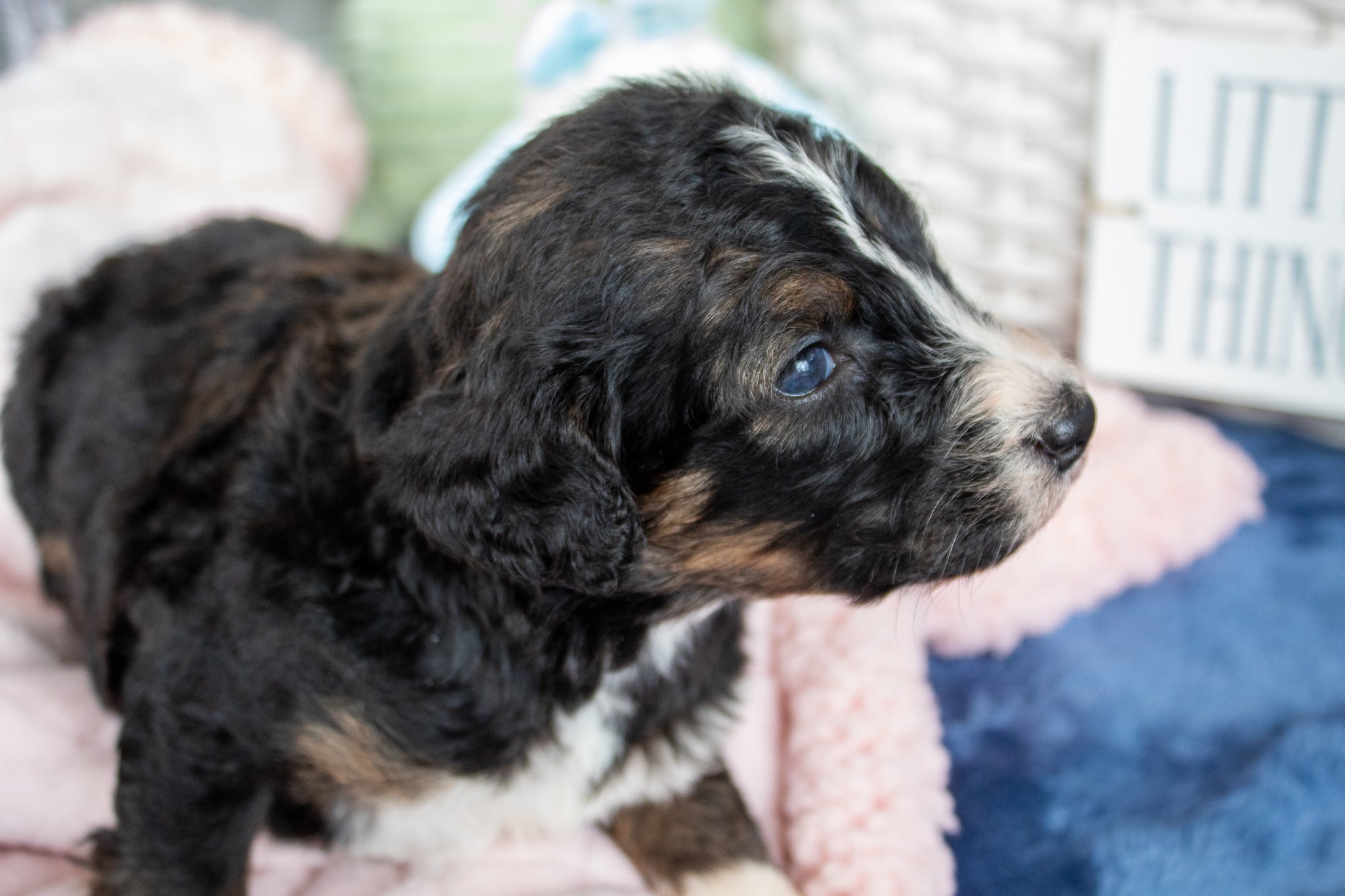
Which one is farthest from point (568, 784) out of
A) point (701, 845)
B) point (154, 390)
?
point (154, 390)

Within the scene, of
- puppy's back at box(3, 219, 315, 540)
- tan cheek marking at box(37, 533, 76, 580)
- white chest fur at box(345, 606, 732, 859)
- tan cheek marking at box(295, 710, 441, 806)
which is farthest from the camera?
tan cheek marking at box(37, 533, 76, 580)

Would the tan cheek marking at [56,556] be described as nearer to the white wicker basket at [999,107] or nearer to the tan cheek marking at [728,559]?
the tan cheek marking at [728,559]

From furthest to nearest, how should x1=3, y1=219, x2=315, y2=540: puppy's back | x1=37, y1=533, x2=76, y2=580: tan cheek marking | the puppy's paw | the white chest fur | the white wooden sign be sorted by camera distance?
the white wooden sign → x1=37, y1=533, x2=76, y2=580: tan cheek marking → x1=3, y1=219, x2=315, y2=540: puppy's back → the puppy's paw → the white chest fur

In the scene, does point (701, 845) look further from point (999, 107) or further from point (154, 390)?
point (999, 107)

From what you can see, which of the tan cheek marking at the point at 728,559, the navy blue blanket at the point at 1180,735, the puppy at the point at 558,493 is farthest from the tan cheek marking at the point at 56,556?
the navy blue blanket at the point at 1180,735

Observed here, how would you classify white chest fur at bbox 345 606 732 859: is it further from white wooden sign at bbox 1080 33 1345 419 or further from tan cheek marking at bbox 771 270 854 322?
white wooden sign at bbox 1080 33 1345 419

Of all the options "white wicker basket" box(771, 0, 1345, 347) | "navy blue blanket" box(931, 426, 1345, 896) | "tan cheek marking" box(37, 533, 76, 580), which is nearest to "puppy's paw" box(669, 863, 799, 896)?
"navy blue blanket" box(931, 426, 1345, 896)

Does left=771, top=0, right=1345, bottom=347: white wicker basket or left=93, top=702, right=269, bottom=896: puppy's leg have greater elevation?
left=771, top=0, right=1345, bottom=347: white wicker basket
